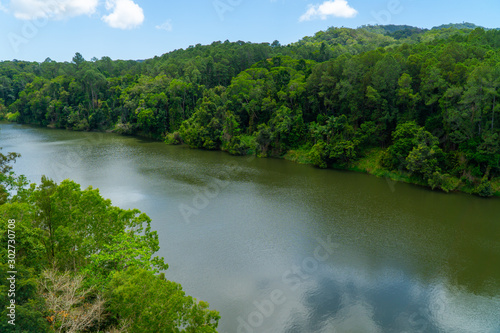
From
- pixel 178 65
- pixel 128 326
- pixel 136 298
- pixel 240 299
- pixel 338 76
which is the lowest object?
pixel 240 299

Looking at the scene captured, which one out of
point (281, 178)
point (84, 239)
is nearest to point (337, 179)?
point (281, 178)

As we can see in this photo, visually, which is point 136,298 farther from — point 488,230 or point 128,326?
point 488,230

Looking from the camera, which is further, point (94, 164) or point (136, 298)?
point (94, 164)

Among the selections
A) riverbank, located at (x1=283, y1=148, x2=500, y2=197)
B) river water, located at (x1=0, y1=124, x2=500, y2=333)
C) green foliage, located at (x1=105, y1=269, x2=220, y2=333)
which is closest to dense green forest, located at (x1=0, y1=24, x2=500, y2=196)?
riverbank, located at (x1=283, y1=148, x2=500, y2=197)

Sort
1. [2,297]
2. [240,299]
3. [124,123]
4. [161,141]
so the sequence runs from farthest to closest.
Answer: [124,123] < [161,141] < [240,299] < [2,297]

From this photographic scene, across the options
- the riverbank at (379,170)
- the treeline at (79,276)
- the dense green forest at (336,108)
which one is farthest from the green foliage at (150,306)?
the riverbank at (379,170)

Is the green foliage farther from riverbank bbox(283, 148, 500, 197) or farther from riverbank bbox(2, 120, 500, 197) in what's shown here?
riverbank bbox(283, 148, 500, 197)

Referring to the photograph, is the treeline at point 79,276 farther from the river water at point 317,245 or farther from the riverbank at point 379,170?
the riverbank at point 379,170
